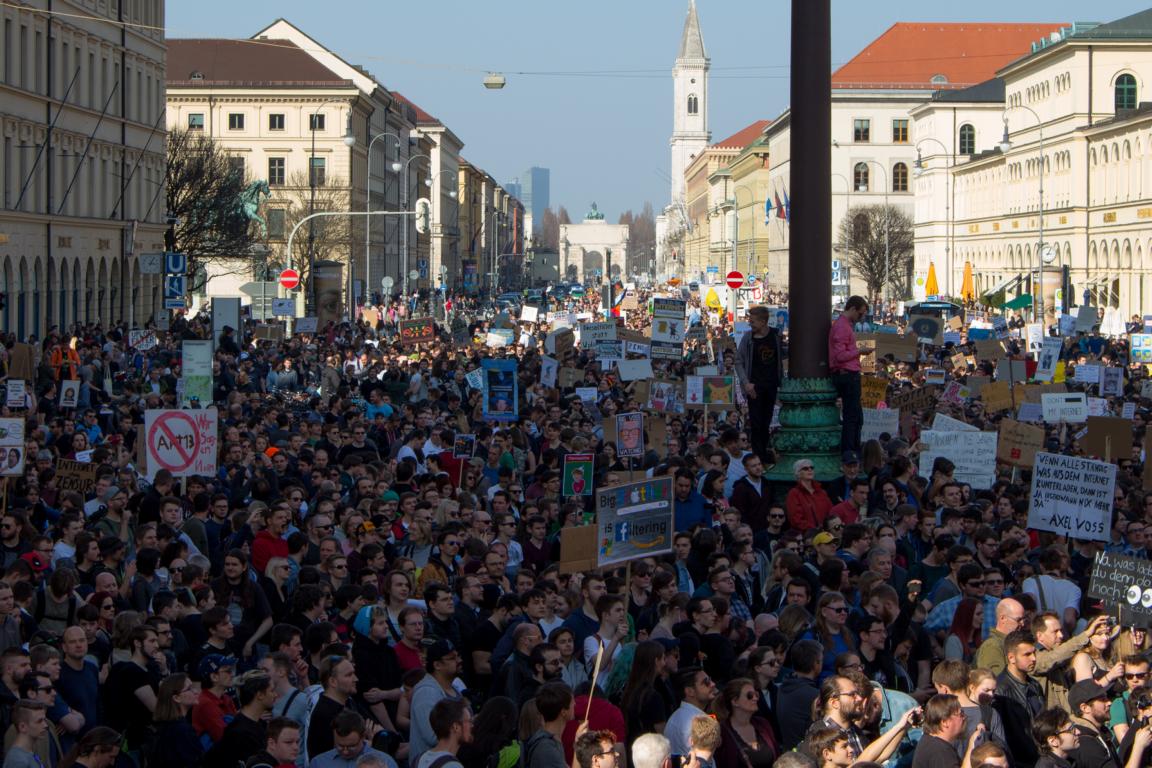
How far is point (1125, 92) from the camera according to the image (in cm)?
8719

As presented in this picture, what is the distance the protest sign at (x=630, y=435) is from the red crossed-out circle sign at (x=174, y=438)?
4491mm

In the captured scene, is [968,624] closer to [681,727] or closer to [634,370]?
[681,727]

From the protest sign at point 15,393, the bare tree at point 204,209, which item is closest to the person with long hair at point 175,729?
the protest sign at point 15,393

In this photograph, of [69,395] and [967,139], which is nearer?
[69,395]

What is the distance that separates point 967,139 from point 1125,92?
26.6 m

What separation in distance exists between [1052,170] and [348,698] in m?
85.2

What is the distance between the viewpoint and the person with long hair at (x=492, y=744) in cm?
816

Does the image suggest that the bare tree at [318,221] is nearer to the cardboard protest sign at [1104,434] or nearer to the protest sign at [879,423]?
the protest sign at [879,423]

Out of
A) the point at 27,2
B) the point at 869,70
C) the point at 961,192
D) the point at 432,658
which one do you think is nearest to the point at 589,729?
the point at 432,658

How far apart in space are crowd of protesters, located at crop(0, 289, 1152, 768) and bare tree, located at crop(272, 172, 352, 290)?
189 ft

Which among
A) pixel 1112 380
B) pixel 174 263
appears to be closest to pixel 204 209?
pixel 174 263

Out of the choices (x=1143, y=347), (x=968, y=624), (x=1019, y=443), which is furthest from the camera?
(x=1143, y=347)

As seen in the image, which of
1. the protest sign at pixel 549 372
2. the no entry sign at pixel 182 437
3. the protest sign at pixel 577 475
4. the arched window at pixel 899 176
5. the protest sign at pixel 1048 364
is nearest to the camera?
the no entry sign at pixel 182 437

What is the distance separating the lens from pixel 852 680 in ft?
27.3
